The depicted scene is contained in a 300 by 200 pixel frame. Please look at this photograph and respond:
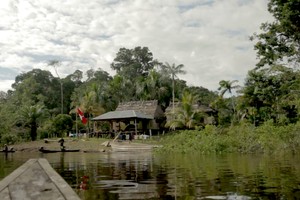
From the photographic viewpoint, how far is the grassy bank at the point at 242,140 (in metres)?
20.8

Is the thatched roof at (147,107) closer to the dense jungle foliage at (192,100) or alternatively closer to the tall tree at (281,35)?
the dense jungle foliage at (192,100)

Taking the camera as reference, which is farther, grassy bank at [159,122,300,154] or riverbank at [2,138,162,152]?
riverbank at [2,138,162,152]

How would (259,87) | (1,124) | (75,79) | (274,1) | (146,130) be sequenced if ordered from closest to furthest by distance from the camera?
(274,1) < (259,87) < (1,124) < (146,130) < (75,79)

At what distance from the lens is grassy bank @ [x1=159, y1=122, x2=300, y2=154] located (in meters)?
20.8

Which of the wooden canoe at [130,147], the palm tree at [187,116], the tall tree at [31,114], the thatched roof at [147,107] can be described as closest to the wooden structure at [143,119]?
the thatched roof at [147,107]

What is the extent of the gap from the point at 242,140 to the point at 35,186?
21.8 m

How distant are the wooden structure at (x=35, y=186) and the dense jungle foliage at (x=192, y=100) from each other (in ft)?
62.7

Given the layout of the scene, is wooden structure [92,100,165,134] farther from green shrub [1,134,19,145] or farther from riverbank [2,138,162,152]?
green shrub [1,134,19,145]

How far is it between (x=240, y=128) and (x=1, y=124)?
935 inches

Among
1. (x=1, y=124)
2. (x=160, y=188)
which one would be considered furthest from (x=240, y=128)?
(x=1, y=124)

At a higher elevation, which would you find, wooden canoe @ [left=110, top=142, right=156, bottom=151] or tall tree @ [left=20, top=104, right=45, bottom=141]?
tall tree @ [left=20, top=104, right=45, bottom=141]

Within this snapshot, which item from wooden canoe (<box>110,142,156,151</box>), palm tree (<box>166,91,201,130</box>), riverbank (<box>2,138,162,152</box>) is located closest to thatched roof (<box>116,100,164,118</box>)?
palm tree (<box>166,91,201,130</box>)

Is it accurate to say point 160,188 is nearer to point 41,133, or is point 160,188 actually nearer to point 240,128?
point 240,128

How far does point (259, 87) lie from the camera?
1083 inches
